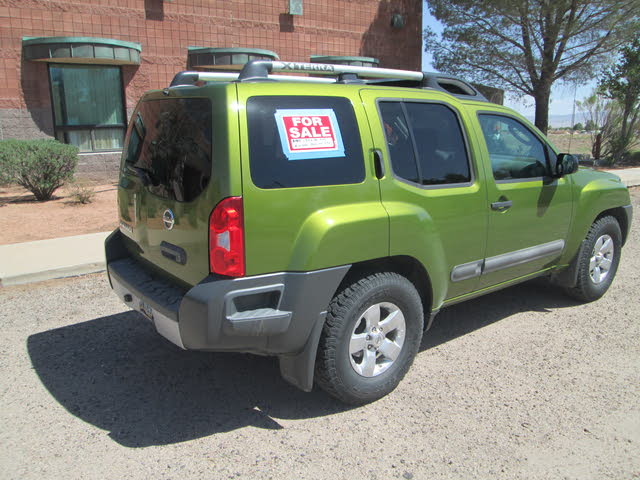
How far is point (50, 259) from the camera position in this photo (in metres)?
6.46

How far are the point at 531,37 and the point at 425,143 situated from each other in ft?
53.1

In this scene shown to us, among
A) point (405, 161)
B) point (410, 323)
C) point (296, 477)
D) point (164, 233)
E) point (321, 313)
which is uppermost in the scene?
point (405, 161)

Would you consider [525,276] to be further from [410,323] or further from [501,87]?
[501,87]

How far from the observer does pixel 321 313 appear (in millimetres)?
3127

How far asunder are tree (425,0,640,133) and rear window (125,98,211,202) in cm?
1606

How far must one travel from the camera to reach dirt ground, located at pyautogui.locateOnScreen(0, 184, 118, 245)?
809 cm

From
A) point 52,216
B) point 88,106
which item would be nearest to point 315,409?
point 52,216

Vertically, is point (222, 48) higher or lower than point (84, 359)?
higher

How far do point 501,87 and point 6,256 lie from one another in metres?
17.0

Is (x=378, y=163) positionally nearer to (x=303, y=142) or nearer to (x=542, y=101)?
(x=303, y=142)

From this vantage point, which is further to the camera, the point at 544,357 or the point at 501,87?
the point at 501,87

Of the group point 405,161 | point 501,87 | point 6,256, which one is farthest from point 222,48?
point 405,161

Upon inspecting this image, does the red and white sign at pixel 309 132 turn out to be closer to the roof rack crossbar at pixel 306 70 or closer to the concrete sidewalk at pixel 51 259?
the roof rack crossbar at pixel 306 70

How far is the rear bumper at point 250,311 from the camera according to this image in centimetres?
288
